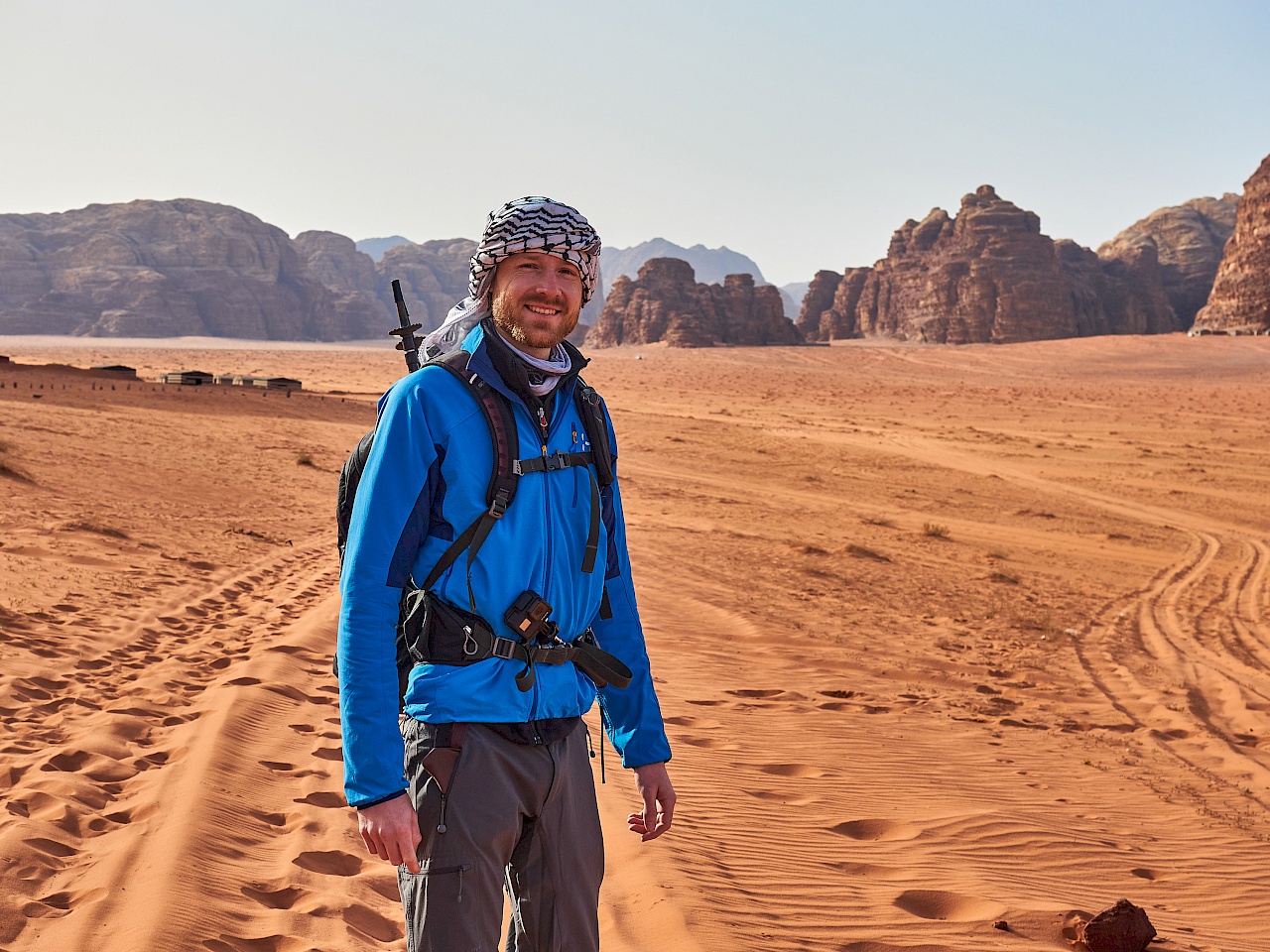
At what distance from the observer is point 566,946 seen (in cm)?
200

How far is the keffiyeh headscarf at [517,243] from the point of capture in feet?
6.94

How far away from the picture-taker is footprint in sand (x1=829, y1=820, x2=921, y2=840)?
4703mm

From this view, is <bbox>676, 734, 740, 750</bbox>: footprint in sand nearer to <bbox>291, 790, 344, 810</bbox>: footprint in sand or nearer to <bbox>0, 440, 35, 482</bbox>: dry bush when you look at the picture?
<bbox>291, 790, 344, 810</bbox>: footprint in sand

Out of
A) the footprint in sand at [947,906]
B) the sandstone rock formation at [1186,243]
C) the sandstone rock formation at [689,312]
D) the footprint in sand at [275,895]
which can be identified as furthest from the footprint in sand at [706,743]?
the sandstone rock formation at [1186,243]

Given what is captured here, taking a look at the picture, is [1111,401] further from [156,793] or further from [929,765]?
[156,793]

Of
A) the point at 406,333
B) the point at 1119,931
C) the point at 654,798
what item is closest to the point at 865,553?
the point at 1119,931

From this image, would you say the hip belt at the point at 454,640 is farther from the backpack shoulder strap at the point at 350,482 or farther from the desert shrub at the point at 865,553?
the desert shrub at the point at 865,553

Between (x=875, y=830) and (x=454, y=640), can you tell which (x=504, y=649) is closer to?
(x=454, y=640)

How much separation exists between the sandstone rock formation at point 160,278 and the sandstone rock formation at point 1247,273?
115m

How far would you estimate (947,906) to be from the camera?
393cm

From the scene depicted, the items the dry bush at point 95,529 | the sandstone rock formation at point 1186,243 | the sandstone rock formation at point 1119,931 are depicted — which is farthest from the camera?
the sandstone rock formation at point 1186,243

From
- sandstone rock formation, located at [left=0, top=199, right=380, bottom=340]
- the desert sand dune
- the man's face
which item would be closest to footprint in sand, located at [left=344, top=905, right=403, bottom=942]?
the desert sand dune

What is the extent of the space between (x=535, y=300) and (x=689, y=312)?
9941cm

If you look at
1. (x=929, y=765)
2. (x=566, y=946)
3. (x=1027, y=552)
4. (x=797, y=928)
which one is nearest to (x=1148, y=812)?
(x=929, y=765)
